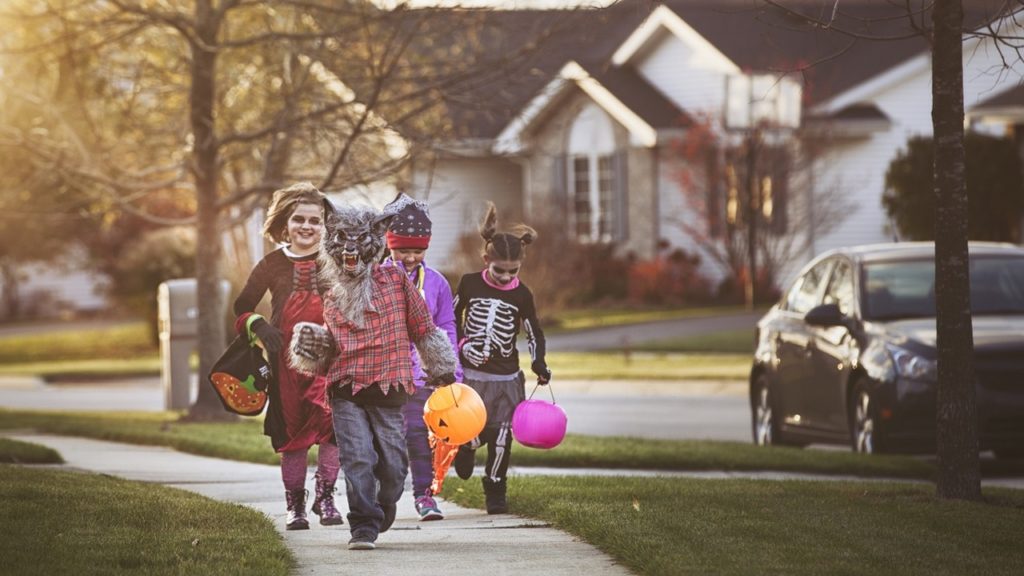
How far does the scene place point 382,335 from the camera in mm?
8773

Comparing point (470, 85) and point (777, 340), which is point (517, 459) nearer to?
point (777, 340)

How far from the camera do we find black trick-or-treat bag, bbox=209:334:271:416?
955 cm

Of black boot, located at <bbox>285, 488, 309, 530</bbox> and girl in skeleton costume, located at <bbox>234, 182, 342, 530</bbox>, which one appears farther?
girl in skeleton costume, located at <bbox>234, 182, 342, 530</bbox>

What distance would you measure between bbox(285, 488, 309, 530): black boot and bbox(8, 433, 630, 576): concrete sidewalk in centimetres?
7

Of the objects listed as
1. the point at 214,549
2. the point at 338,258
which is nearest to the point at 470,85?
the point at 338,258

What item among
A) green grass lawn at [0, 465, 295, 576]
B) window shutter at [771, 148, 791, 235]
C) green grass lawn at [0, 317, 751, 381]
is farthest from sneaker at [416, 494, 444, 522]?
window shutter at [771, 148, 791, 235]

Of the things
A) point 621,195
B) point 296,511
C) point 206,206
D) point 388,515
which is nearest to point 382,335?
point 388,515

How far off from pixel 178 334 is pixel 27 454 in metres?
6.50

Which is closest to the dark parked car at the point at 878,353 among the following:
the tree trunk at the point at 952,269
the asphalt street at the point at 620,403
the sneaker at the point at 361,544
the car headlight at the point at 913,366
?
the car headlight at the point at 913,366

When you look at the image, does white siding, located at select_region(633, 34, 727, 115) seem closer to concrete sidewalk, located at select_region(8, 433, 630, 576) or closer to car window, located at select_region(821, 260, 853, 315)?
car window, located at select_region(821, 260, 853, 315)

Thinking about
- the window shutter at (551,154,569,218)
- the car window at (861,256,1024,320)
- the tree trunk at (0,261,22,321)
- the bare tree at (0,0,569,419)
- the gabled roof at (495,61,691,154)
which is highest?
the gabled roof at (495,61,691,154)

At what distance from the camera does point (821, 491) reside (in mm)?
10789

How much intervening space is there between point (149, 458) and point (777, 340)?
16.8 ft

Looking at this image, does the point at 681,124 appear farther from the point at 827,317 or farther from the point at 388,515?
the point at 388,515
